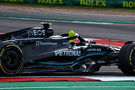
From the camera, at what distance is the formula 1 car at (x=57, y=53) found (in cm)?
940

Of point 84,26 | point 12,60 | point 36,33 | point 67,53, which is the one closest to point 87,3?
point 84,26

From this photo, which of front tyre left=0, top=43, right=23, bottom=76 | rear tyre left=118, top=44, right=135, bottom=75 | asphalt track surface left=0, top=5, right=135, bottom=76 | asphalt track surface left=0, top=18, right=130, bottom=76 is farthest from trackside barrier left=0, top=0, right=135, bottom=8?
front tyre left=0, top=43, right=23, bottom=76

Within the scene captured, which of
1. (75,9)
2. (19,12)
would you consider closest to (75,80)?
(19,12)

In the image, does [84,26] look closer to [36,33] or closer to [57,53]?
[36,33]

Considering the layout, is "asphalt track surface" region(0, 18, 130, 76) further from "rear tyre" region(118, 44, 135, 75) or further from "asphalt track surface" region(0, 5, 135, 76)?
"rear tyre" region(118, 44, 135, 75)

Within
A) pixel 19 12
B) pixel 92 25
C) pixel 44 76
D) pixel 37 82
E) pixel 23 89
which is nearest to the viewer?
pixel 23 89

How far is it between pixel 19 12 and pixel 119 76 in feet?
55.3

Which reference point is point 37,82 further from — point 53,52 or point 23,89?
point 53,52

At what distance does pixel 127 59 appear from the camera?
9820 mm

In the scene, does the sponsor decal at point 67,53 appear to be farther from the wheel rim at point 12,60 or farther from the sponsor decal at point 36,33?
the wheel rim at point 12,60

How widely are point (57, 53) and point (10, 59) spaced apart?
50.1 inches

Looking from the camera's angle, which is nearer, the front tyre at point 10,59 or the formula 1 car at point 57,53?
the front tyre at point 10,59

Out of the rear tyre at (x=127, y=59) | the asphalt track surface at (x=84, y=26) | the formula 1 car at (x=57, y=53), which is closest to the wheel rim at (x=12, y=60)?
the formula 1 car at (x=57, y=53)

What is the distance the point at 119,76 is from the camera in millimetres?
9914
